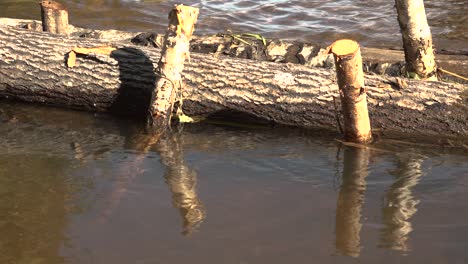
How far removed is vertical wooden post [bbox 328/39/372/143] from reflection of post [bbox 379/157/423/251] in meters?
0.43

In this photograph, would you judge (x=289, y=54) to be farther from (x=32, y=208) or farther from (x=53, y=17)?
(x=32, y=208)

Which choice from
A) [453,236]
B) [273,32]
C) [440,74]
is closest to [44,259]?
[453,236]

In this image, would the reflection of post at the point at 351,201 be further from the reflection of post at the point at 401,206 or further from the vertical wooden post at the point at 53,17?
the vertical wooden post at the point at 53,17

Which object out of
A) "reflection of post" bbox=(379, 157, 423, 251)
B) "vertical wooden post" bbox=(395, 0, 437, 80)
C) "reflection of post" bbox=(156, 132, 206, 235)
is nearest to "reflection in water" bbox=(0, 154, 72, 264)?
"reflection of post" bbox=(156, 132, 206, 235)

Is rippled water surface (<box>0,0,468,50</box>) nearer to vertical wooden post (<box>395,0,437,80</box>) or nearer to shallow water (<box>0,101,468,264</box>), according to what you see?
vertical wooden post (<box>395,0,437,80</box>)

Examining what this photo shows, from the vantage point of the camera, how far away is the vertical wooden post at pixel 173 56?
5.99 m

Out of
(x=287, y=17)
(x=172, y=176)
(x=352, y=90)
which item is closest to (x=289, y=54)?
(x=352, y=90)

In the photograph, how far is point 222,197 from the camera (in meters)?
4.95

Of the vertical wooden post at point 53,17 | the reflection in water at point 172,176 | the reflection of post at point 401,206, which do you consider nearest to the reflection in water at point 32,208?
the reflection in water at point 172,176

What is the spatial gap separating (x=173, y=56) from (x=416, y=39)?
2.38 metres

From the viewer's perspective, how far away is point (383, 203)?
15.8 feet

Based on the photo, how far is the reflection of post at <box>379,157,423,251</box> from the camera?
14.1 feet

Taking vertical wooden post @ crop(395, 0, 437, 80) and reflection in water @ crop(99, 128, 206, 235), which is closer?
reflection in water @ crop(99, 128, 206, 235)

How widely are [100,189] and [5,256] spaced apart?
1.05 meters
